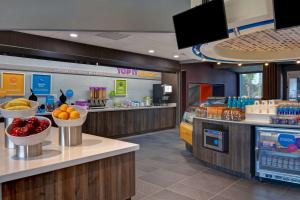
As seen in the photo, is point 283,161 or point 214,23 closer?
point 214,23

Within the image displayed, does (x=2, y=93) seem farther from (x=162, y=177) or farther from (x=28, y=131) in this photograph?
(x=28, y=131)

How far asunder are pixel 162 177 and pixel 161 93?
5.61 m

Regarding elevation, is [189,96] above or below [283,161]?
above

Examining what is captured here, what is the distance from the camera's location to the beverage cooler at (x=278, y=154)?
3840mm

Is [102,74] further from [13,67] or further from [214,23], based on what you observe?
[214,23]

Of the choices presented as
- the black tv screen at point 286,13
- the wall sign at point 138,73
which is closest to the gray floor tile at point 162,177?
the black tv screen at point 286,13

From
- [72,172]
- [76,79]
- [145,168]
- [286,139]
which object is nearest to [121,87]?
[76,79]

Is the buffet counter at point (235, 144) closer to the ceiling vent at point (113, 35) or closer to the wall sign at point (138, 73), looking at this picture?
the ceiling vent at point (113, 35)

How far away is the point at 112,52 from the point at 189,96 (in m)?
4.81

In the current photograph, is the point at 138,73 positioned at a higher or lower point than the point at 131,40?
lower

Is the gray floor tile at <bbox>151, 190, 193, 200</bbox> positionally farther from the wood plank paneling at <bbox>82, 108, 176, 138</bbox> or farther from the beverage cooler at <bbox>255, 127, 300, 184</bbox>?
the wood plank paneling at <bbox>82, 108, 176, 138</bbox>

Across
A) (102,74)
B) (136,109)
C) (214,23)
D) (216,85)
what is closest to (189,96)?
(216,85)

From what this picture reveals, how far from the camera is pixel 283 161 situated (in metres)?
3.98

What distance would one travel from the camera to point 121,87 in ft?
29.1
